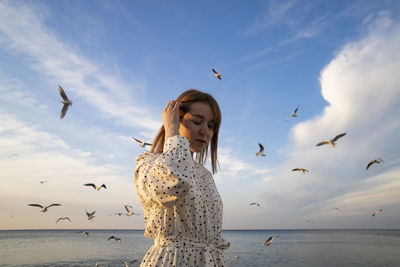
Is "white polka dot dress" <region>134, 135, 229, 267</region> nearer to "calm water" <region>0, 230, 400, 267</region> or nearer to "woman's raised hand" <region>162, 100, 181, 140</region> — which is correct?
"woman's raised hand" <region>162, 100, 181, 140</region>

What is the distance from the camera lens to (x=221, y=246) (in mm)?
2238

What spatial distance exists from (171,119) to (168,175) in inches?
21.5

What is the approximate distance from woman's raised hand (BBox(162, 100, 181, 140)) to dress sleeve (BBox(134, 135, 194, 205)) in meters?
0.09

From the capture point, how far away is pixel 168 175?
5.98 feet

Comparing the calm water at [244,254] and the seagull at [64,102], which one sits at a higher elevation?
the seagull at [64,102]

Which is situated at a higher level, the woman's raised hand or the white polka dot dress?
the woman's raised hand

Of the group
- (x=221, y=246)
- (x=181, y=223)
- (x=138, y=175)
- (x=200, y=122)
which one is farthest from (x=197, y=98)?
(x=221, y=246)

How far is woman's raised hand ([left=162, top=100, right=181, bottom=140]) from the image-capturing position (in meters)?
2.15

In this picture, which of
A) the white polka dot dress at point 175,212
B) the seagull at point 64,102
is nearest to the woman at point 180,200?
the white polka dot dress at point 175,212

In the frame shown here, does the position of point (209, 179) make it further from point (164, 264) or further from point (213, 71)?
point (213, 71)

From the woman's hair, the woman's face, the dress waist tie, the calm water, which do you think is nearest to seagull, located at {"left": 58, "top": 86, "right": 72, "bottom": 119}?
the woman's hair

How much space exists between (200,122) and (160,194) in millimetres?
819

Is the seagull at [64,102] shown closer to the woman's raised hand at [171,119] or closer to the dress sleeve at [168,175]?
the woman's raised hand at [171,119]

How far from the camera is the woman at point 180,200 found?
1869mm
